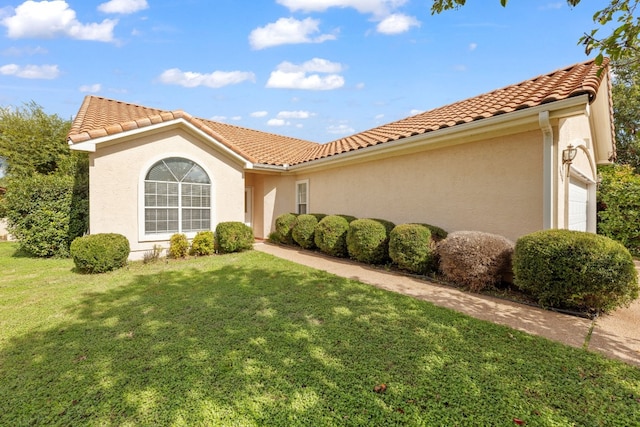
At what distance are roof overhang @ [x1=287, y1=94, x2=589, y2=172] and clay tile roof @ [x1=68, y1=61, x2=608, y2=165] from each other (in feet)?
0.48

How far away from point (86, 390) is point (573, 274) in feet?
23.9

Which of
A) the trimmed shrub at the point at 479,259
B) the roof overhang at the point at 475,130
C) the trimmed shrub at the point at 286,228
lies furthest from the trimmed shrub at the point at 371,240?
the trimmed shrub at the point at 286,228

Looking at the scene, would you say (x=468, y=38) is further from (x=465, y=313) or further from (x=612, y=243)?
(x=465, y=313)

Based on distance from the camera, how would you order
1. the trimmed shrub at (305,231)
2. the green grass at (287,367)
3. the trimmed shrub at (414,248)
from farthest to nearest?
the trimmed shrub at (305,231)
the trimmed shrub at (414,248)
the green grass at (287,367)

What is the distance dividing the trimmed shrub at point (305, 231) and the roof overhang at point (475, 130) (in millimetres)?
2855

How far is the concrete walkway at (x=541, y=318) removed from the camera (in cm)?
399

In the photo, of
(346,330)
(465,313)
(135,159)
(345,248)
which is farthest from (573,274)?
(135,159)

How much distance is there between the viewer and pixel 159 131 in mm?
10250

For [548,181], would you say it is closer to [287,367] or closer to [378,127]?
[287,367]

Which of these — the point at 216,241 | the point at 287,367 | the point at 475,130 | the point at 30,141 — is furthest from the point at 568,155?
the point at 30,141

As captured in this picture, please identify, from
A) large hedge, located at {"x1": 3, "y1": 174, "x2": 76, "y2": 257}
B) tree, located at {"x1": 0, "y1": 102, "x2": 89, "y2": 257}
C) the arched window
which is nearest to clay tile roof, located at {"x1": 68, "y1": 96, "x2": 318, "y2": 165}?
the arched window

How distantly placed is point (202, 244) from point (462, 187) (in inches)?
356

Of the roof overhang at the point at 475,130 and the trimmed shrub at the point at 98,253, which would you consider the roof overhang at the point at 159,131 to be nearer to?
the trimmed shrub at the point at 98,253

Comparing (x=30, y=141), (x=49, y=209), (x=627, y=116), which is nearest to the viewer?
(x=49, y=209)
